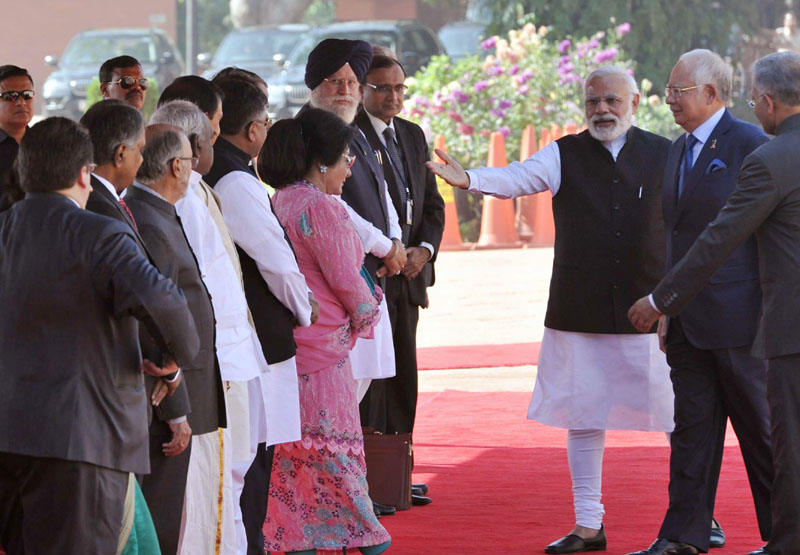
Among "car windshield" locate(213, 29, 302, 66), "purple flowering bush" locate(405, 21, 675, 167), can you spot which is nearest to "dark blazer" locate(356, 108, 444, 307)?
"purple flowering bush" locate(405, 21, 675, 167)

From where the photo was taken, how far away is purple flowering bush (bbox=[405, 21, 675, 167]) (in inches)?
818

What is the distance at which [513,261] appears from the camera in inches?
704

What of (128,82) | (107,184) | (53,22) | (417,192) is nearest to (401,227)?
(417,192)

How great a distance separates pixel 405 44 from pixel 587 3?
4.09 metres

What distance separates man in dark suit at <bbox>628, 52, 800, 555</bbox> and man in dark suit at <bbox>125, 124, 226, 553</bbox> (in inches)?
74.7

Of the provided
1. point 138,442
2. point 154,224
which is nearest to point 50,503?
point 138,442

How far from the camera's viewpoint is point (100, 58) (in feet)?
95.0

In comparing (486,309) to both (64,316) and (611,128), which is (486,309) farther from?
(64,316)

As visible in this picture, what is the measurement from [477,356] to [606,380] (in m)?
5.51

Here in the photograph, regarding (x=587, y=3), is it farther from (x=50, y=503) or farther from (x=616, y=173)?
(x=50, y=503)

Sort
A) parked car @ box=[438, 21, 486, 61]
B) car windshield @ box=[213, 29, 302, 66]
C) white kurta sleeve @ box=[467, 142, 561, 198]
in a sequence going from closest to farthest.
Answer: white kurta sleeve @ box=[467, 142, 561, 198], car windshield @ box=[213, 29, 302, 66], parked car @ box=[438, 21, 486, 61]

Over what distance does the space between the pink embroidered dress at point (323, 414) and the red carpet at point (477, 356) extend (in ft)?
19.1

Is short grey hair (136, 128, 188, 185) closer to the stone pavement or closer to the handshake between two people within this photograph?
the handshake between two people

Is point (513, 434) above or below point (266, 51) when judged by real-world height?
below
